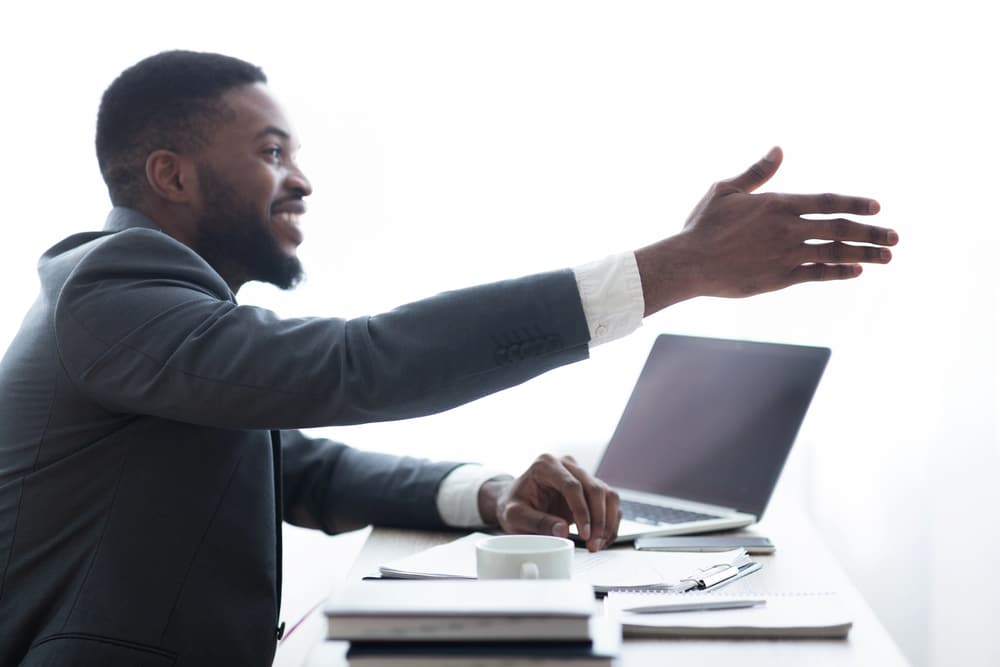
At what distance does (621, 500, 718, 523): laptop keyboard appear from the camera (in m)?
1.26

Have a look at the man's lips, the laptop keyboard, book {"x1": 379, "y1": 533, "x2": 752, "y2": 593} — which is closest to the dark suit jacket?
book {"x1": 379, "y1": 533, "x2": 752, "y2": 593}

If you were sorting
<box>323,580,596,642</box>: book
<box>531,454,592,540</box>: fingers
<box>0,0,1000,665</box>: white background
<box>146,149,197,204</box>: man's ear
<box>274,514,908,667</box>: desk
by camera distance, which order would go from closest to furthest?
<box>323,580,596,642</box>: book < <box>274,514,908,667</box>: desk < <box>531,454,592,540</box>: fingers < <box>146,149,197,204</box>: man's ear < <box>0,0,1000,665</box>: white background

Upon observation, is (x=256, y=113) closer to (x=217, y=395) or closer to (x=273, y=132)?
(x=273, y=132)

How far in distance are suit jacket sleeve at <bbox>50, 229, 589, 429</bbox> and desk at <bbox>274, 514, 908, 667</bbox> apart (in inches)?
7.8

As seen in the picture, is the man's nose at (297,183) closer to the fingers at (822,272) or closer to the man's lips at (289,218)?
the man's lips at (289,218)

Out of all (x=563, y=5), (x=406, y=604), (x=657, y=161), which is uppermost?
(x=563, y=5)

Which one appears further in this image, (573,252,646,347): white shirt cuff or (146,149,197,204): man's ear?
(146,149,197,204): man's ear

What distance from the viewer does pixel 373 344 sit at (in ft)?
3.08

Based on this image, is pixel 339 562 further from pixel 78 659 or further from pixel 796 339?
pixel 78 659

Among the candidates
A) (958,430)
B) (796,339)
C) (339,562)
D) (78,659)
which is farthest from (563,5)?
(78,659)

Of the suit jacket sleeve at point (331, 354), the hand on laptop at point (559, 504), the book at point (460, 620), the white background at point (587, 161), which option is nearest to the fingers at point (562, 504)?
the hand on laptop at point (559, 504)

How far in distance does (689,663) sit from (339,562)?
167 cm

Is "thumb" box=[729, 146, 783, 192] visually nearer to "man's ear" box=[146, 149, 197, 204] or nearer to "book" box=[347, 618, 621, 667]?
"book" box=[347, 618, 621, 667]

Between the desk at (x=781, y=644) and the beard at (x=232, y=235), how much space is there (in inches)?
18.9
